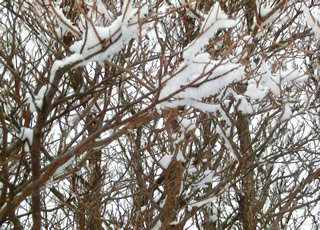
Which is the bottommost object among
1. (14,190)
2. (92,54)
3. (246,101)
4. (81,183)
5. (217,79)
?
(14,190)

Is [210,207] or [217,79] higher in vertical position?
[210,207]

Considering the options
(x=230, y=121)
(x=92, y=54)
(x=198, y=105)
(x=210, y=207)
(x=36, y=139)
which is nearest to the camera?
(x=92, y=54)

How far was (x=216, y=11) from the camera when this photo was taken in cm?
208

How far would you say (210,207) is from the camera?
687 cm

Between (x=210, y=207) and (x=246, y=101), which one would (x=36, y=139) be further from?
(x=210, y=207)

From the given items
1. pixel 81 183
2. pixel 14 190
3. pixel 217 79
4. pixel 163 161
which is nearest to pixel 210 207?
pixel 81 183

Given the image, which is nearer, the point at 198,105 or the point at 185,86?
the point at 185,86

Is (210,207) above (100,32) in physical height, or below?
above

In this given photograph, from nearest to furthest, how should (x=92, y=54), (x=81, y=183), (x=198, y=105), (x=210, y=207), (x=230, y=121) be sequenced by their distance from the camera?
(x=92, y=54)
(x=198, y=105)
(x=230, y=121)
(x=81, y=183)
(x=210, y=207)

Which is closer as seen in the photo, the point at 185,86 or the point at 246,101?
the point at 185,86

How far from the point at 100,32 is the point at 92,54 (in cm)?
13

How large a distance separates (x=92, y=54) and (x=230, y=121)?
1.33 meters

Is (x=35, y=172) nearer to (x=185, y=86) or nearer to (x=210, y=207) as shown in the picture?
(x=185, y=86)

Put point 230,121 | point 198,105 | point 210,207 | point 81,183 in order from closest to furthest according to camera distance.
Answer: point 198,105 < point 230,121 < point 81,183 < point 210,207
